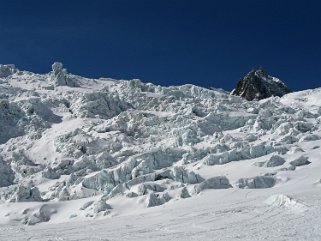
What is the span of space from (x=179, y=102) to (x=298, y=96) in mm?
22491

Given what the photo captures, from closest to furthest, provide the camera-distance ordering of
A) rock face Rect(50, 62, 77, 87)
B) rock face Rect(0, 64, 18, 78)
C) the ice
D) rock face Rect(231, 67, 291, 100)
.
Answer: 1. the ice
2. rock face Rect(50, 62, 77, 87)
3. rock face Rect(0, 64, 18, 78)
4. rock face Rect(231, 67, 291, 100)

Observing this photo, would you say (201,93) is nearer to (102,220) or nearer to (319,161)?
(319,161)

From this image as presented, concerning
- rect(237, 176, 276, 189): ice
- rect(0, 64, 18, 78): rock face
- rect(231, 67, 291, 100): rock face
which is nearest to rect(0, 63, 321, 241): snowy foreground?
rect(237, 176, 276, 189): ice

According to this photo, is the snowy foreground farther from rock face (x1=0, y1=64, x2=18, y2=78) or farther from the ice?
rock face (x1=0, y1=64, x2=18, y2=78)

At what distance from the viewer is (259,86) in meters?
90.6

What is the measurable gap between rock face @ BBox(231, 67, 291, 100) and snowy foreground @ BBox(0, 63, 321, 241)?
17.0 m

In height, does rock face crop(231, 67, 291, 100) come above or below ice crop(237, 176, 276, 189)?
above

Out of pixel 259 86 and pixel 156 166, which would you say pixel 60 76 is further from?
pixel 156 166

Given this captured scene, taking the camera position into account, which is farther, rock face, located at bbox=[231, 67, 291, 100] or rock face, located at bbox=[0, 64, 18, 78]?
rock face, located at bbox=[231, 67, 291, 100]

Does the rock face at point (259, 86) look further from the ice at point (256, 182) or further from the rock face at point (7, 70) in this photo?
the ice at point (256, 182)

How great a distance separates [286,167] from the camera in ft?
117

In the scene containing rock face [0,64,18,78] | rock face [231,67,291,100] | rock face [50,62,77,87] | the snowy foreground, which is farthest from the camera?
rock face [231,67,291,100]

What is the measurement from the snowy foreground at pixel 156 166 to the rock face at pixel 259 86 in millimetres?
16958

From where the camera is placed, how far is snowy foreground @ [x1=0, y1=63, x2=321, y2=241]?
80.8 feet
